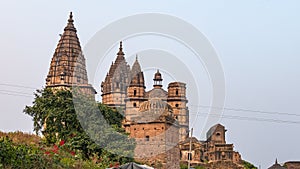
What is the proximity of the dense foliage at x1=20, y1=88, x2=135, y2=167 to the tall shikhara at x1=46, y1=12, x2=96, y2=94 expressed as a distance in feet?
76.0

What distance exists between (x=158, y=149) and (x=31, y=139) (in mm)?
24071

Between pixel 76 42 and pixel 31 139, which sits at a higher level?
pixel 76 42

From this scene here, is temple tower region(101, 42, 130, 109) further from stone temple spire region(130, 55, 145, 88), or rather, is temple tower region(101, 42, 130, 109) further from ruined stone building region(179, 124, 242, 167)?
ruined stone building region(179, 124, 242, 167)

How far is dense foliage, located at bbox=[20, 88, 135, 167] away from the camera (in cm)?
2364

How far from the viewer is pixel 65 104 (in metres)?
27.7

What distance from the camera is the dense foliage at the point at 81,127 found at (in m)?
23.6

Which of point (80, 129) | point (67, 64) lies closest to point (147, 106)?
point (67, 64)

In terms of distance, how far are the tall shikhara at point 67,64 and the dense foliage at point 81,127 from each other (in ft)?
76.0

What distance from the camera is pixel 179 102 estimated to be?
58.6 metres

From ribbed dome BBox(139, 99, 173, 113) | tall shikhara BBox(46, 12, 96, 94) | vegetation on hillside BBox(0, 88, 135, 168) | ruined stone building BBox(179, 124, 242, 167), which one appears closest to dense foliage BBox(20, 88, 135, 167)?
vegetation on hillside BBox(0, 88, 135, 168)

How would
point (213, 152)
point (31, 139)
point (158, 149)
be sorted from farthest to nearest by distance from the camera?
point (213, 152) → point (158, 149) → point (31, 139)

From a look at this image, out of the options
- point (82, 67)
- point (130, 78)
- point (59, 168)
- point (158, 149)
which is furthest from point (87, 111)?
point (130, 78)

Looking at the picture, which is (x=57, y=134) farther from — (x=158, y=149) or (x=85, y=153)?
(x=158, y=149)

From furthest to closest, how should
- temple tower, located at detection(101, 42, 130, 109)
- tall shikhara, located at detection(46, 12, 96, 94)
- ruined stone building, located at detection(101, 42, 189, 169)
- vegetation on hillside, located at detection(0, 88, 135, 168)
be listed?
temple tower, located at detection(101, 42, 130, 109)
tall shikhara, located at detection(46, 12, 96, 94)
ruined stone building, located at detection(101, 42, 189, 169)
vegetation on hillside, located at detection(0, 88, 135, 168)
